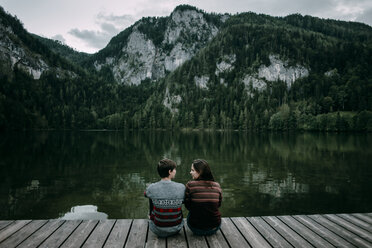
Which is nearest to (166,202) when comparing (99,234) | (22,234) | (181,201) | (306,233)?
(181,201)

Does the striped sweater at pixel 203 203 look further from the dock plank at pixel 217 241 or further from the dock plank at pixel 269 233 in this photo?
the dock plank at pixel 269 233

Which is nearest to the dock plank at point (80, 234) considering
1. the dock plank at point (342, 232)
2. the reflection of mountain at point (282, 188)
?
the dock plank at point (342, 232)

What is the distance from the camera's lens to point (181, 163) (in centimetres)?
3088

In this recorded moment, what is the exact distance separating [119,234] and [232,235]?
2934 millimetres

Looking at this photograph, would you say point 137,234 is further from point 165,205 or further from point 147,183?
point 147,183

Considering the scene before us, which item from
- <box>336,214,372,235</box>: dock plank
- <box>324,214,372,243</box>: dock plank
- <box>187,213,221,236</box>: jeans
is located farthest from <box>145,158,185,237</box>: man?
<box>336,214,372,235</box>: dock plank

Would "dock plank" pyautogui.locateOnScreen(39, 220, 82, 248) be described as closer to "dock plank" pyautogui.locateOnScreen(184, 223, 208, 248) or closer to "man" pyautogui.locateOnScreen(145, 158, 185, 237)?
"man" pyautogui.locateOnScreen(145, 158, 185, 237)

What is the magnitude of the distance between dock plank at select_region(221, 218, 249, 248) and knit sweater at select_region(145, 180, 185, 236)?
1321mm

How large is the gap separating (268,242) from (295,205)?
1104cm

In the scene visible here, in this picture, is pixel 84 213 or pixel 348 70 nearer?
pixel 84 213

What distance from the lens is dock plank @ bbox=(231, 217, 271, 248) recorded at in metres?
5.98

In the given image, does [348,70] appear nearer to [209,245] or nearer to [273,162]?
[273,162]

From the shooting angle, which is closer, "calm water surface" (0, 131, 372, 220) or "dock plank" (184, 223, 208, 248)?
"dock plank" (184, 223, 208, 248)

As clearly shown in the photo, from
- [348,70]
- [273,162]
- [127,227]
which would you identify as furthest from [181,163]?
[348,70]
